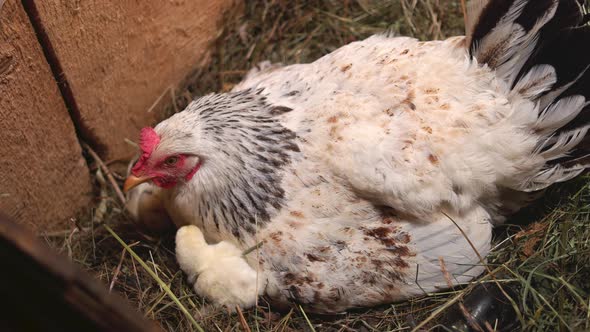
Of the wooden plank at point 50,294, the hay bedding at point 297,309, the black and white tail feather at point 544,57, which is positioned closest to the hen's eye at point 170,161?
the hay bedding at point 297,309

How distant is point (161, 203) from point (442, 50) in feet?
4.02

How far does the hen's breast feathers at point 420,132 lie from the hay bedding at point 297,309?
31cm

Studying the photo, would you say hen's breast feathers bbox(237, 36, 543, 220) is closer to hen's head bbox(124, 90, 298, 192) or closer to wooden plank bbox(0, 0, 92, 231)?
hen's head bbox(124, 90, 298, 192)

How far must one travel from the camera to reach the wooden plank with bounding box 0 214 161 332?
989mm

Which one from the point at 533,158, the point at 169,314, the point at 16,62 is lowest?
the point at 169,314

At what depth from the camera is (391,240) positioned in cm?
180

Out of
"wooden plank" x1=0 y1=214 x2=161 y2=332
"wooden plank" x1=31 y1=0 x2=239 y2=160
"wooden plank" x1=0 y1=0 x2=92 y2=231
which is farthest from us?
"wooden plank" x1=31 y1=0 x2=239 y2=160

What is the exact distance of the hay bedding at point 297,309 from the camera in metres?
1.83

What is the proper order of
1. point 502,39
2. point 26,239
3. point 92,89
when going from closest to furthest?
point 26,239
point 502,39
point 92,89

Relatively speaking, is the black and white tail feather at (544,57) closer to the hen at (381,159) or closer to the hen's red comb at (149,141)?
the hen at (381,159)

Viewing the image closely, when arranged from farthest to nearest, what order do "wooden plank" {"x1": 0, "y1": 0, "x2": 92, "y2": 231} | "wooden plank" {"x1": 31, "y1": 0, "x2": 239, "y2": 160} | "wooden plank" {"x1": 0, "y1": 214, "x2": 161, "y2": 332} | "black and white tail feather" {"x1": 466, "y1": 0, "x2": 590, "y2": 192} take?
"wooden plank" {"x1": 31, "y1": 0, "x2": 239, "y2": 160}
"wooden plank" {"x1": 0, "y1": 0, "x2": 92, "y2": 231}
"black and white tail feather" {"x1": 466, "y1": 0, "x2": 590, "y2": 192}
"wooden plank" {"x1": 0, "y1": 214, "x2": 161, "y2": 332}

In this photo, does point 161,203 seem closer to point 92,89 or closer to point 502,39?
point 92,89

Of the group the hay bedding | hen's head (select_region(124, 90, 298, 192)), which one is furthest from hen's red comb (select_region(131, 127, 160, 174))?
the hay bedding

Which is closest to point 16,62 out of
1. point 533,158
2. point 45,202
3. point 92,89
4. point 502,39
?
point 92,89
